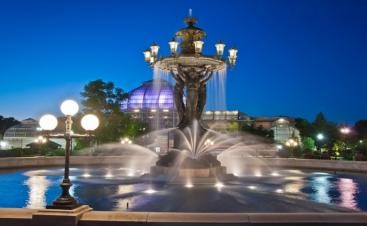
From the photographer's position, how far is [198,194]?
55.1 feet

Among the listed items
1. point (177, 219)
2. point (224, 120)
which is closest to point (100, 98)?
point (177, 219)

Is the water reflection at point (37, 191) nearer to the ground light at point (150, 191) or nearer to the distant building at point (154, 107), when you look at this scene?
the ground light at point (150, 191)

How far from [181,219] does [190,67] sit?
1559 cm

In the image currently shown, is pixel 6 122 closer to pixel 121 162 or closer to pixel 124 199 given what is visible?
pixel 121 162

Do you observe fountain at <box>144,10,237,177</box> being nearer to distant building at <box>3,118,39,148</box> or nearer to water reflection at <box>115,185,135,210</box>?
water reflection at <box>115,185,135,210</box>

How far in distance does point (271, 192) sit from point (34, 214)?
34.7 feet

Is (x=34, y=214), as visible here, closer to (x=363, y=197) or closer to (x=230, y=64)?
(x=363, y=197)

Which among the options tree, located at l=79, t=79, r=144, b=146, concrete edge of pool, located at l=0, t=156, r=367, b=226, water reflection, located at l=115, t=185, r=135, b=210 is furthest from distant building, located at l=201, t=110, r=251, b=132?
concrete edge of pool, located at l=0, t=156, r=367, b=226

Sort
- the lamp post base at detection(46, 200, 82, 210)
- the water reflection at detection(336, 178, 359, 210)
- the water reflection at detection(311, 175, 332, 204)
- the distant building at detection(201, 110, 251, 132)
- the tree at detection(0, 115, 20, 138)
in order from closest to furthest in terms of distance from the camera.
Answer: the lamp post base at detection(46, 200, 82, 210)
the water reflection at detection(336, 178, 359, 210)
the water reflection at detection(311, 175, 332, 204)
the distant building at detection(201, 110, 251, 132)
the tree at detection(0, 115, 20, 138)

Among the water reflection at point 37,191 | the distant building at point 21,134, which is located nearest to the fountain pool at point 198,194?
the water reflection at point 37,191

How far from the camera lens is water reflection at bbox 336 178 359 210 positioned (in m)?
14.9

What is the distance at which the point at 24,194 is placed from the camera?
1652 cm

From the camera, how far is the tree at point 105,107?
62156 mm

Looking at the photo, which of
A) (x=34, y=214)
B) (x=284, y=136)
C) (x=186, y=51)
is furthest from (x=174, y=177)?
(x=284, y=136)
